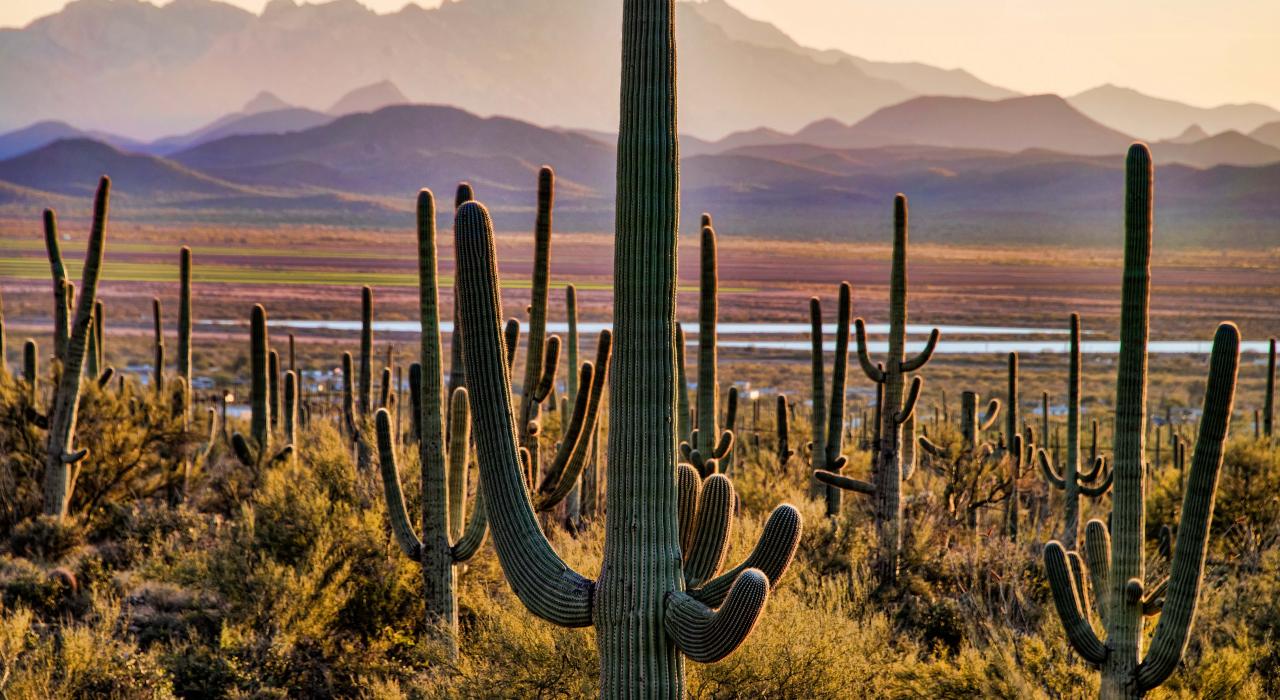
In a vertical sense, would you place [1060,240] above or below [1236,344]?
above

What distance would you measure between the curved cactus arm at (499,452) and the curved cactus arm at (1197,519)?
408cm

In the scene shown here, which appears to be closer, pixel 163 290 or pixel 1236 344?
pixel 1236 344

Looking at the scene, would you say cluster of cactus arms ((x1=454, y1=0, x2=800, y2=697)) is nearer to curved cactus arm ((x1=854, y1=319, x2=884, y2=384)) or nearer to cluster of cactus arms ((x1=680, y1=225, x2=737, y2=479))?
cluster of cactus arms ((x1=680, y1=225, x2=737, y2=479))

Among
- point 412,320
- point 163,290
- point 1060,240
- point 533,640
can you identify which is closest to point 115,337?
point 412,320

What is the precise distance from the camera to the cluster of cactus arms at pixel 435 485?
1078 centimetres

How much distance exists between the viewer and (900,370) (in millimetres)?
14586

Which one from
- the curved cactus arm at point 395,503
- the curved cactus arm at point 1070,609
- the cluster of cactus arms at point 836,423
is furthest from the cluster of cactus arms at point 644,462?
the cluster of cactus arms at point 836,423

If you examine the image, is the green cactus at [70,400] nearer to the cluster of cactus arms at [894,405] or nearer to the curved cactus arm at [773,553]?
the cluster of cactus arms at [894,405]

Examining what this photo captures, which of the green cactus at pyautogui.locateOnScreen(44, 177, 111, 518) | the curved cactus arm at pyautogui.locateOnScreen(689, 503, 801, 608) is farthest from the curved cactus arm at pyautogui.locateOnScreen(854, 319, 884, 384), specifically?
the green cactus at pyautogui.locateOnScreen(44, 177, 111, 518)

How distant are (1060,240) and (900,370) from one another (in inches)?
5985

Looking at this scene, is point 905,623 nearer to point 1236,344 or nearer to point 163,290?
point 1236,344

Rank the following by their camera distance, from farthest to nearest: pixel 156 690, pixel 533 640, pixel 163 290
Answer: pixel 163 290 → pixel 156 690 → pixel 533 640

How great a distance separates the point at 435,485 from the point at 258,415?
802cm

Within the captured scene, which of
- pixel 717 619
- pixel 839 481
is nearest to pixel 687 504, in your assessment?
pixel 717 619
